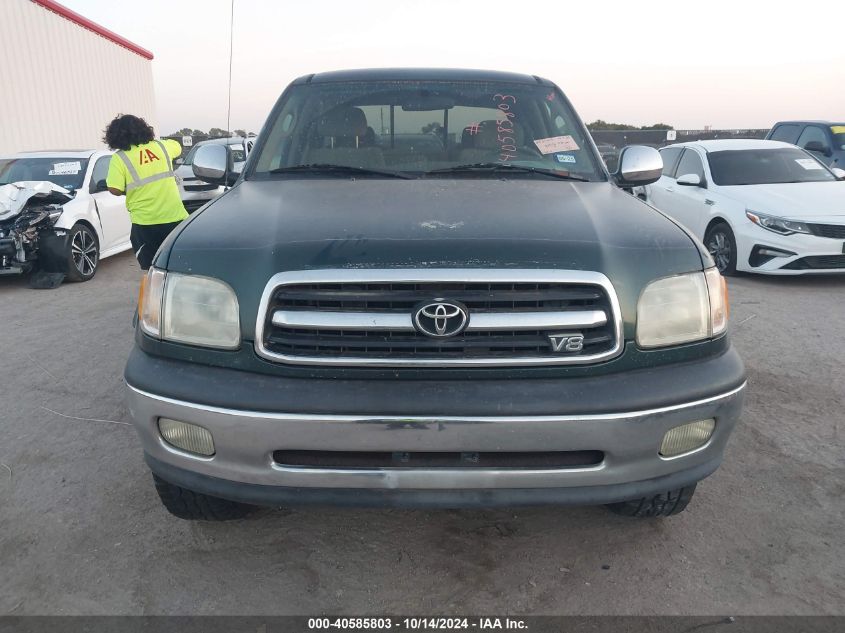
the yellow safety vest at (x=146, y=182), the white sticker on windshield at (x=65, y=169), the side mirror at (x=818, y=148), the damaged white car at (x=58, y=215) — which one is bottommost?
the damaged white car at (x=58, y=215)

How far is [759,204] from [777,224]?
35 cm

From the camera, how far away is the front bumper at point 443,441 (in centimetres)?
199

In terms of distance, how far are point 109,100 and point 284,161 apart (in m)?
17.5

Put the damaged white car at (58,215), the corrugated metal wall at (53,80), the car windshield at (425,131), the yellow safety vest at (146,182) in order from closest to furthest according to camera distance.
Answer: the car windshield at (425,131)
the yellow safety vest at (146,182)
the damaged white car at (58,215)
the corrugated metal wall at (53,80)

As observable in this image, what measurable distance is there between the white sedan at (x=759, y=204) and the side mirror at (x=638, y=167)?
152 inches

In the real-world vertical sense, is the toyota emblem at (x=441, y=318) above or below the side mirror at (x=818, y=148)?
above

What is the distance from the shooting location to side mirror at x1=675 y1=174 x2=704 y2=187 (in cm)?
809

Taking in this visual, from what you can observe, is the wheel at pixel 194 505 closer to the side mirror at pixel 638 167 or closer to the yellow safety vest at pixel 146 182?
the side mirror at pixel 638 167

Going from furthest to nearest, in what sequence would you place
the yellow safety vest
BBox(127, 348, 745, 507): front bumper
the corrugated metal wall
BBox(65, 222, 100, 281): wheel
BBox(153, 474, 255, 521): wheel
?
the corrugated metal wall → BBox(65, 222, 100, 281): wheel → the yellow safety vest → BBox(153, 474, 255, 521): wheel → BBox(127, 348, 745, 507): front bumper

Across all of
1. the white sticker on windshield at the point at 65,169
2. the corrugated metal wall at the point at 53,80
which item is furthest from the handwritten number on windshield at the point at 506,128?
the corrugated metal wall at the point at 53,80

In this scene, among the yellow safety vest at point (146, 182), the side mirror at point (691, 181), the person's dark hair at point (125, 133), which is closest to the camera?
the person's dark hair at point (125, 133)

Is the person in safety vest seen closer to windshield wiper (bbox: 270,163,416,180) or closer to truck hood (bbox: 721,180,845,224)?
windshield wiper (bbox: 270,163,416,180)

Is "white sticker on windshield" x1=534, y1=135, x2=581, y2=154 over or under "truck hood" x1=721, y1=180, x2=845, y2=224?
over

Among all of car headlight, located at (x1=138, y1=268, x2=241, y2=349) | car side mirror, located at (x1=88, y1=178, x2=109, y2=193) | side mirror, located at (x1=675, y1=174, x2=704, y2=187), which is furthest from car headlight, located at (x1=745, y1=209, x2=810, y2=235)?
car side mirror, located at (x1=88, y1=178, x2=109, y2=193)
